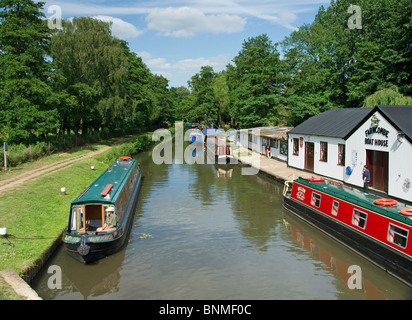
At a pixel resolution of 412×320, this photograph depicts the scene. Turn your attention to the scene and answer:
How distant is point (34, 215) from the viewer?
51.6ft

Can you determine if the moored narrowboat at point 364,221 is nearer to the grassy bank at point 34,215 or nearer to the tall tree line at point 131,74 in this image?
the grassy bank at point 34,215

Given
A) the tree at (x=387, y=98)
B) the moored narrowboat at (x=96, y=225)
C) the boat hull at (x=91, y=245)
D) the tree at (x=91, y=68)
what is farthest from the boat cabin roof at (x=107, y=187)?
the tree at (x=387, y=98)

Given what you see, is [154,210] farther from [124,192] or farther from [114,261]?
[114,261]

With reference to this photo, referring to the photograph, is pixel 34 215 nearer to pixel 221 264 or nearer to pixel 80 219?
pixel 80 219

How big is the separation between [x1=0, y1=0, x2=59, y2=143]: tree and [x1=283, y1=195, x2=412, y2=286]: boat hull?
908 inches

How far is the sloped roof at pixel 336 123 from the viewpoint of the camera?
73.9ft

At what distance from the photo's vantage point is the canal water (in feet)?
35.9

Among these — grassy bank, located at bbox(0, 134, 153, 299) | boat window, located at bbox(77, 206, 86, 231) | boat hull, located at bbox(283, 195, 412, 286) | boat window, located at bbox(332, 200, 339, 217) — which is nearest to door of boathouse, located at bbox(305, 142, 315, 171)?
boat hull, located at bbox(283, 195, 412, 286)

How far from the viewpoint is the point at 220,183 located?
91.4 feet

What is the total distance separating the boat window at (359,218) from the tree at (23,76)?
1014 inches

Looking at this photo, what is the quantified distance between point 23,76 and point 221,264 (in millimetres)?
26035

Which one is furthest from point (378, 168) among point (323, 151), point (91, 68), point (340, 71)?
point (91, 68)
